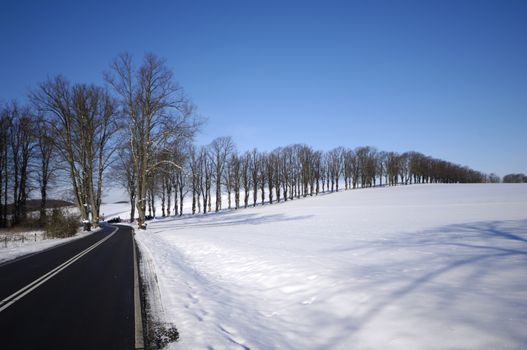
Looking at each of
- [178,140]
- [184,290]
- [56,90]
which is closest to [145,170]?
[178,140]

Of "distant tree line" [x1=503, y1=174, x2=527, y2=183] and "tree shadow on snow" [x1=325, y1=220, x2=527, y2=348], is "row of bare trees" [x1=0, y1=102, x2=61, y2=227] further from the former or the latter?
"distant tree line" [x1=503, y1=174, x2=527, y2=183]

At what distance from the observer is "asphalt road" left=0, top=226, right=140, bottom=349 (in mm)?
4340

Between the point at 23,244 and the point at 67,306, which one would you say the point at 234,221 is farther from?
the point at 67,306

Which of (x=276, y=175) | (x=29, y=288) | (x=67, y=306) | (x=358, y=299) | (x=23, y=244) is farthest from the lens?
(x=276, y=175)

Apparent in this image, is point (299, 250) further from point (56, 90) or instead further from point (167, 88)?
point (56, 90)

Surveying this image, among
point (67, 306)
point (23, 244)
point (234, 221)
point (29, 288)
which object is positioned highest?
point (67, 306)

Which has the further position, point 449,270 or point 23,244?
point 23,244

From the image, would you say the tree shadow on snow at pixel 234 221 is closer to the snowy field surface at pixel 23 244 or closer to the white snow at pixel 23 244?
the white snow at pixel 23 244

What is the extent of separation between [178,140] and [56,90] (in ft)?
46.8

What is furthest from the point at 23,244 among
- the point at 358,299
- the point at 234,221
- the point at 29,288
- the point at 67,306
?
the point at 358,299

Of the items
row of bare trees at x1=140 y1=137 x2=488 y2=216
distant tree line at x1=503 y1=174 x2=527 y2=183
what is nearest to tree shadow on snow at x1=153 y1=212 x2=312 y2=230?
row of bare trees at x1=140 y1=137 x2=488 y2=216

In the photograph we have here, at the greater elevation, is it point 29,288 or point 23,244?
point 29,288

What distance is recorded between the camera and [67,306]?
5828mm

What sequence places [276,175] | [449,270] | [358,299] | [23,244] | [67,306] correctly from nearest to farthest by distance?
[358,299] → [67,306] → [449,270] → [23,244] → [276,175]
